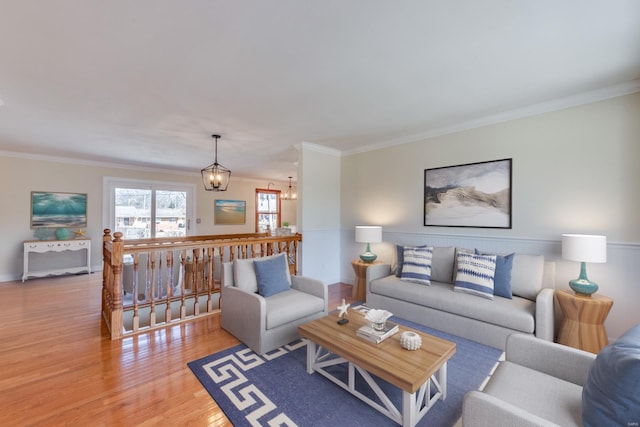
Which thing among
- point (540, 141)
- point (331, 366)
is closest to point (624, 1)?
point (540, 141)

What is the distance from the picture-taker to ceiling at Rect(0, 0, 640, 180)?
164 cm

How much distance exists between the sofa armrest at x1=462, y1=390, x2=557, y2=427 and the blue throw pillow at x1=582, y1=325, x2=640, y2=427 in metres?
0.20

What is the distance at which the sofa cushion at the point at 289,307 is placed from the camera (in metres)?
2.55

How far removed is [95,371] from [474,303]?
3487 mm

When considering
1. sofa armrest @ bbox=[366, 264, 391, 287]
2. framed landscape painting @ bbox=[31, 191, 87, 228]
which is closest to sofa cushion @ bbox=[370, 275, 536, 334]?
sofa armrest @ bbox=[366, 264, 391, 287]

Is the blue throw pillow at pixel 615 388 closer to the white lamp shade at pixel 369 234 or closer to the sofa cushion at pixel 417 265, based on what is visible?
Answer: the sofa cushion at pixel 417 265

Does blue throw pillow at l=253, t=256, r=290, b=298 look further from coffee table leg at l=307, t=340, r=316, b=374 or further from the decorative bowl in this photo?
the decorative bowl

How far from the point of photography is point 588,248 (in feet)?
7.97

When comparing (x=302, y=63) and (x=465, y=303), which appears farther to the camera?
(x=465, y=303)

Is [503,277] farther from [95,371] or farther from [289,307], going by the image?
[95,371]

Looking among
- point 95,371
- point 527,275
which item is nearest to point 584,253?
point 527,275

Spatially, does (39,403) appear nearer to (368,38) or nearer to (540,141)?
(368,38)

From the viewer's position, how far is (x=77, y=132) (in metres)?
3.87

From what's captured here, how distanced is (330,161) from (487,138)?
251 centimetres
